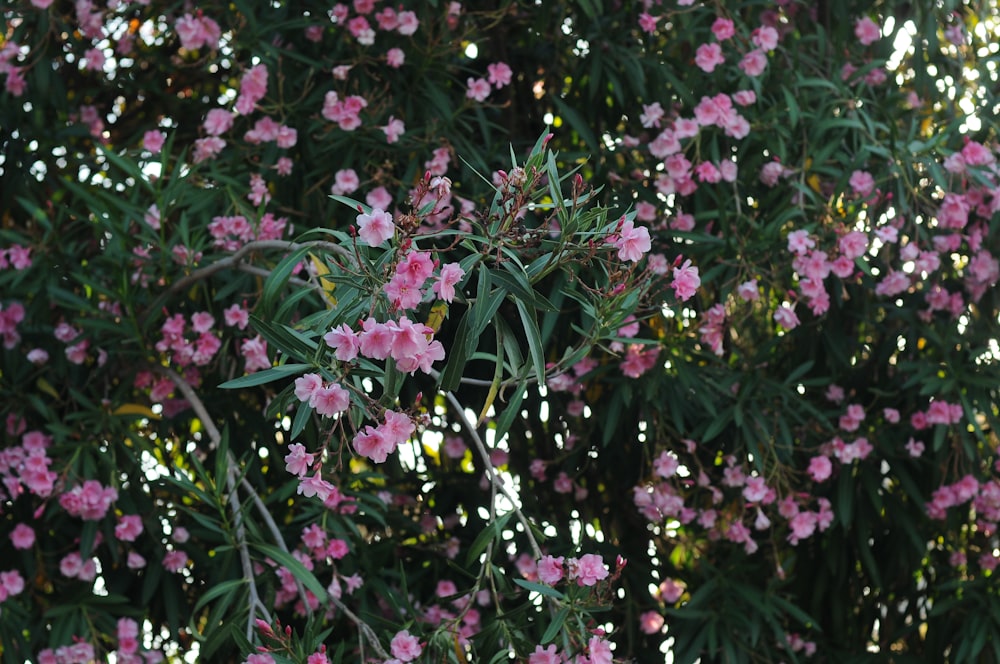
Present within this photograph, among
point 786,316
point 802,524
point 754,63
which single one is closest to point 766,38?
point 754,63

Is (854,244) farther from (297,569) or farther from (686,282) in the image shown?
(297,569)

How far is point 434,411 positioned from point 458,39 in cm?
78

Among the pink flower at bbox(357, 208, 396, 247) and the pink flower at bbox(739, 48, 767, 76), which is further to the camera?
the pink flower at bbox(739, 48, 767, 76)

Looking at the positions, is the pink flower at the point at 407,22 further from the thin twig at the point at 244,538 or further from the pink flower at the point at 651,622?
the pink flower at the point at 651,622

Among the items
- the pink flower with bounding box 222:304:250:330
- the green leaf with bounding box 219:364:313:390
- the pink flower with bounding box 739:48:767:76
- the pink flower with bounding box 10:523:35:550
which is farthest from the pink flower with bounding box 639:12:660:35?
the pink flower with bounding box 10:523:35:550

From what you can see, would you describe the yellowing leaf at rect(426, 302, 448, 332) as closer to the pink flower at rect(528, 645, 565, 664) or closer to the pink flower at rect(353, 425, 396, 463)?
the pink flower at rect(353, 425, 396, 463)

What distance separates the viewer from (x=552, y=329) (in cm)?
264

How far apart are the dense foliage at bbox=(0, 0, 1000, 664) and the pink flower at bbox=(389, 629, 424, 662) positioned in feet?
1.43

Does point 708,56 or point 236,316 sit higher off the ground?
point 708,56

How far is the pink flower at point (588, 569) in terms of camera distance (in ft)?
6.24

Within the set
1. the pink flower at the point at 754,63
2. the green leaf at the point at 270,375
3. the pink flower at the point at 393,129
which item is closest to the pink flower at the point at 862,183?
the pink flower at the point at 754,63

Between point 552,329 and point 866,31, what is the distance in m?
1.09

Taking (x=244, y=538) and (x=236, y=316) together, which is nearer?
(x=244, y=538)

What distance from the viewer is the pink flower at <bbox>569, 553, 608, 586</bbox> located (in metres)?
1.90
